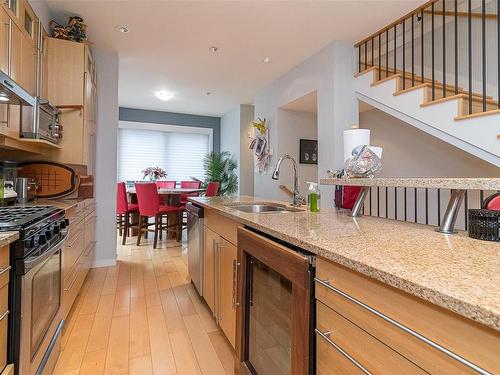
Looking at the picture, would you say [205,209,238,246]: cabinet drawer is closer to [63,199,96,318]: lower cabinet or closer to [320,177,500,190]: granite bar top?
[320,177,500,190]: granite bar top

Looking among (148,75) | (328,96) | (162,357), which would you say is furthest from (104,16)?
(162,357)

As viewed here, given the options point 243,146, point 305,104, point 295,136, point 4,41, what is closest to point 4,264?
point 4,41

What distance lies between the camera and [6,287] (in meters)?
1.10

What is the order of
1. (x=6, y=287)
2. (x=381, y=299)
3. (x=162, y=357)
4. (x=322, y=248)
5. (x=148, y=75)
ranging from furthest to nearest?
(x=148, y=75) < (x=162, y=357) < (x=6, y=287) < (x=322, y=248) < (x=381, y=299)

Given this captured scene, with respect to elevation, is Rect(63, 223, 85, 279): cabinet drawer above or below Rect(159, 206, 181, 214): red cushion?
below

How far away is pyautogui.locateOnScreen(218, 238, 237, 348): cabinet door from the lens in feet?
5.42

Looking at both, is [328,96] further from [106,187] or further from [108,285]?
[108,285]

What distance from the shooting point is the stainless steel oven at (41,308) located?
3.82 ft

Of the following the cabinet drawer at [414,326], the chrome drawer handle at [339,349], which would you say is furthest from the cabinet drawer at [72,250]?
the cabinet drawer at [414,326]

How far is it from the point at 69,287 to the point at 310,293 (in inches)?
72.9

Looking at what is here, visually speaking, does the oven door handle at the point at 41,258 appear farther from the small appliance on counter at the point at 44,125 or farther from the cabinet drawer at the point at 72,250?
the small appliance on counter at the point at 44,125

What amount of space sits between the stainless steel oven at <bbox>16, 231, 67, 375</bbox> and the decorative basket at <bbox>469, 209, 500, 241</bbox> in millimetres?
1727

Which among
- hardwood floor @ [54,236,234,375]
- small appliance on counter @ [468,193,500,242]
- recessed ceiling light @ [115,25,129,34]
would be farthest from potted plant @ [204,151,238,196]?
small appliance on counter @ [468,193,500,242]

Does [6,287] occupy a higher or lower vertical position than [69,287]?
higher
